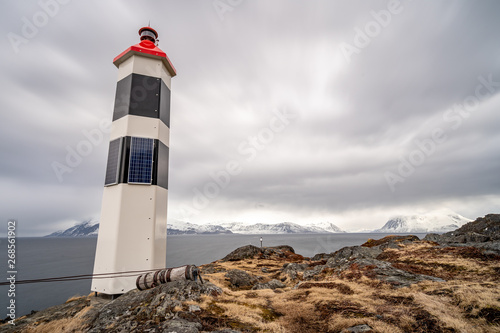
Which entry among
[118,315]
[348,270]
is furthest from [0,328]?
[348,270]

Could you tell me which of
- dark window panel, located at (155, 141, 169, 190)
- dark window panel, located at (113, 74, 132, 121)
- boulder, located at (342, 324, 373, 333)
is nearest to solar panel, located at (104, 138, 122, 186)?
dark window panel, located at (113, 74, 132, 121)

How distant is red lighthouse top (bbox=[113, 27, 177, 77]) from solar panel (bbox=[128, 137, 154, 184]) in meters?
7.13

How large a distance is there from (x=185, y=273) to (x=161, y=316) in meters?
3.81

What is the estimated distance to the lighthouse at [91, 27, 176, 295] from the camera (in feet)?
50.5

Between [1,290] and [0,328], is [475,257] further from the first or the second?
[1,290]

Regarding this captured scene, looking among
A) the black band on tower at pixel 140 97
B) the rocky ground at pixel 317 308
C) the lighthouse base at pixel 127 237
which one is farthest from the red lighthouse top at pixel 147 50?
the rocky ground at pixel 317 308

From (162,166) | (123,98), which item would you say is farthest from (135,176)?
(123,98)

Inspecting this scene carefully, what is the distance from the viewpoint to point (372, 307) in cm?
1017

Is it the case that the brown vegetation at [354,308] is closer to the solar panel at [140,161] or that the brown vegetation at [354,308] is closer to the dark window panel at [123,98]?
the solar panel at [140,161]

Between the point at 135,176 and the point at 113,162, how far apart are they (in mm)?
2116

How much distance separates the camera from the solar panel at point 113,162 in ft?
53.8

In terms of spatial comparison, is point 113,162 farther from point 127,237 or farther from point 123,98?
point 127,237

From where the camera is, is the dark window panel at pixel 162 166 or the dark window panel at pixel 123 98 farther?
the dark window panel at pixel 123 98

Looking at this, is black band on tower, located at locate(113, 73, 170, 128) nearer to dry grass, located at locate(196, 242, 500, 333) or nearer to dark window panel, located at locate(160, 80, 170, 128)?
dark window panel, located at locate(160, 80, 170, 128)
